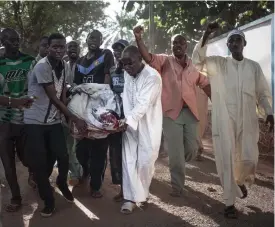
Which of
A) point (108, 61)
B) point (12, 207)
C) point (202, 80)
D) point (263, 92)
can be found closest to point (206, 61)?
point (202, 80)

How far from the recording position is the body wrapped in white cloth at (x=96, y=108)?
3764 mm

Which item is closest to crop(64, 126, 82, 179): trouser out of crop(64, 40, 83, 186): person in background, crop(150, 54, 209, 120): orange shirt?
crop(64, 40, 83, 186): person in background

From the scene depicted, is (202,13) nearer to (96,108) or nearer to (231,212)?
(96,108)

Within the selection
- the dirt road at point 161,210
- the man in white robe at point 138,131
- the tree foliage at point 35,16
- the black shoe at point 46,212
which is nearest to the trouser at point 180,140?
the dirt road at point 161,210

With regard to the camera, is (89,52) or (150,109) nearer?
(150,109)

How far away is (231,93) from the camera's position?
406 centimetres

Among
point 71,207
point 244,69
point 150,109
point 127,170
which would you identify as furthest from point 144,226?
point 244,69

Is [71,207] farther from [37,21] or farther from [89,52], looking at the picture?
[37,21]

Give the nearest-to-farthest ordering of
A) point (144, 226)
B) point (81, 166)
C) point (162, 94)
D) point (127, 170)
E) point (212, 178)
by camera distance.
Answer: point (144, 226), point (127, 170), point (162, 94), point (81, 166), point (212, 178)

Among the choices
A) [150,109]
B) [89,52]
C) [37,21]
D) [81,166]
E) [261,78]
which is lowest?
[81,166]

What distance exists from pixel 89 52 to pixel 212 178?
94.8 inches

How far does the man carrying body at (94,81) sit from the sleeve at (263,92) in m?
1.70

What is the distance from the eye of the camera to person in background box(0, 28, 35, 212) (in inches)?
151

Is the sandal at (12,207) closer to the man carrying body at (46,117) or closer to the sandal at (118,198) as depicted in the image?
the man carrying body at (46,117)
